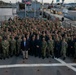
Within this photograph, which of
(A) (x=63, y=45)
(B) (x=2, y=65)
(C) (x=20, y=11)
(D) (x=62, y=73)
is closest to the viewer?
(D) (x=62, y=73)

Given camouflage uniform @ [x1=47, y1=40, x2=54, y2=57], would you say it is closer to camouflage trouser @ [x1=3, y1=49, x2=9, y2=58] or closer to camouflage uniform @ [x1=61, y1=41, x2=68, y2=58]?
camouflage uniform @ [x1=61, y1=41, x2=68, y2=58]

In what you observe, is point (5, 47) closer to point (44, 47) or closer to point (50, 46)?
point (44, 47)

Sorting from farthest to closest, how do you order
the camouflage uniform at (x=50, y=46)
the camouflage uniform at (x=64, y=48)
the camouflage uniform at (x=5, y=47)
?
the camouflage uniform at (x=50, y=46)
the camouflage uniform at (x=64, y=48)
the camouflage uniform at (x=5, y=47)

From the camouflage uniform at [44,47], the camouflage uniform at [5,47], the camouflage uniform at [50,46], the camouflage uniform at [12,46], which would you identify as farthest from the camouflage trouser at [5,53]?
the camouflage uniform at [50,46]

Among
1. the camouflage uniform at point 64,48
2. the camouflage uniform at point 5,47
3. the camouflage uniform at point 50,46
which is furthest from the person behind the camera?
the camouflage uniform at point 50,46

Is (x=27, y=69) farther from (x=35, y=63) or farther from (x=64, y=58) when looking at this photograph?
(x=64, y=58)

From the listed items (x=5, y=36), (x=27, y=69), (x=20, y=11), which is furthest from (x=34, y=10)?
(x=27, y=69)

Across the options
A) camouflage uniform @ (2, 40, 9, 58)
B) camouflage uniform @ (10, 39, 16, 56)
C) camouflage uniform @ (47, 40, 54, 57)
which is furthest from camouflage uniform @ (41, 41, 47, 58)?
camouflage uniform @ (2, 40, 9, 58)

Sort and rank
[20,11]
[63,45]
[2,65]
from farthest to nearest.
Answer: [20,11] → [63,45] → [2,65]

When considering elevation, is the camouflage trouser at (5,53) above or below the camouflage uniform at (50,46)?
below

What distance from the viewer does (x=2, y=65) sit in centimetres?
1313

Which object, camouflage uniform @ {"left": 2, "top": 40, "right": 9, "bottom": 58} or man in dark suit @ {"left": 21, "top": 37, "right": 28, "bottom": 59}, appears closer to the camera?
camouflage uniform @ {"left": 2, "top": 40, "right": 9, "bottom": 58}

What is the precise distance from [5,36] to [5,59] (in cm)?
154

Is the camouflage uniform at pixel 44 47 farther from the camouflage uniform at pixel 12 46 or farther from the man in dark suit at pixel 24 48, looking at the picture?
the camouflage uniform at pixel 12 46
